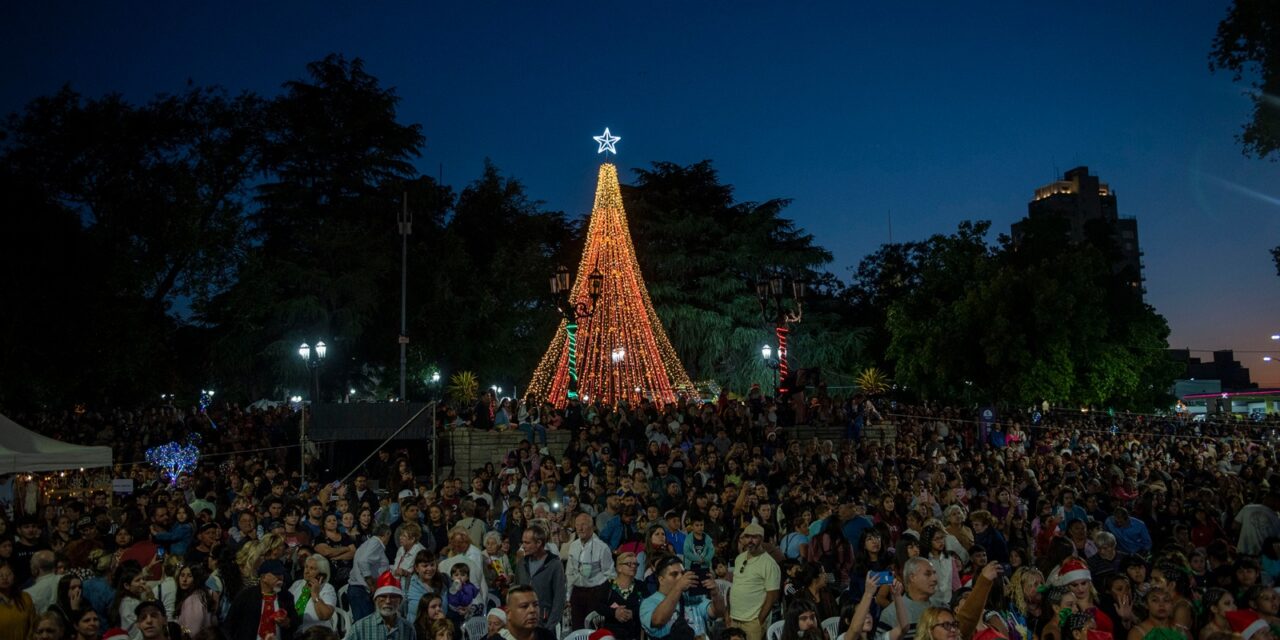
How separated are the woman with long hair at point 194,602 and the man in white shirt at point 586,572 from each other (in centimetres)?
272

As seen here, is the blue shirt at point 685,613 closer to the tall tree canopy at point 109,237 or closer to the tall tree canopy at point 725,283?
the tall tree canopy at point 109,237

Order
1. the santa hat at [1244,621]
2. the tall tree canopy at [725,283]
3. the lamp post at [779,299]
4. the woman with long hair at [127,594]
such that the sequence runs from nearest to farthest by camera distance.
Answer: the santa hat at [1244,621]
the woman with long hair at [127,594]
the lamp post at [779,299]
the tall tree canopy at [725,283]

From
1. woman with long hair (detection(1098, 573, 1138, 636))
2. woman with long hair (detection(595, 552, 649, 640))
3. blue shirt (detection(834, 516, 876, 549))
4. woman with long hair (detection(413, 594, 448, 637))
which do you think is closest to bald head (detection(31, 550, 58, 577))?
woman with long hair (detection(413, 594, 448, 637))

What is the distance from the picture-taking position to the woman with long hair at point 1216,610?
6035mm

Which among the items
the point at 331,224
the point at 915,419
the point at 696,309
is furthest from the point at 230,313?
the point at 915,419

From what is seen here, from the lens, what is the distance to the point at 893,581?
6.34 metres

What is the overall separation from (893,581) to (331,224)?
2824 cm

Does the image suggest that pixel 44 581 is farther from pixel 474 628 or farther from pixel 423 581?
pixel 474 628

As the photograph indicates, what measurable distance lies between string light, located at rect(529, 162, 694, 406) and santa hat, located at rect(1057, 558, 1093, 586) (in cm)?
1969

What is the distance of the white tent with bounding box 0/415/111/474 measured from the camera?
13.2 metres

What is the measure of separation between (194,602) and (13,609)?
4.44ft

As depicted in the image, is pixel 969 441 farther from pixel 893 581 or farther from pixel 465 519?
pixel 893 581

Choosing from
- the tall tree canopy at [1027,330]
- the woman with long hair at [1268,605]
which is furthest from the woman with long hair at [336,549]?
the tall tree canopy at [1027,330]

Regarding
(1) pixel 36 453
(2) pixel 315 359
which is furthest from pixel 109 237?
(1) pixel 36 453
